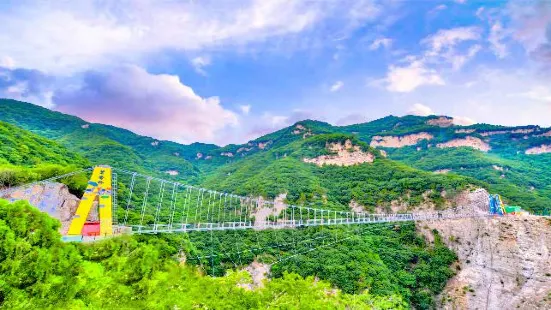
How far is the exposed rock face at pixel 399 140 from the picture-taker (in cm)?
14754

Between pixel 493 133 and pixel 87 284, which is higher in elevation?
pixel 493 133

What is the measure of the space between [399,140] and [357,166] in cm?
7899

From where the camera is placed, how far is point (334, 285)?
128ft

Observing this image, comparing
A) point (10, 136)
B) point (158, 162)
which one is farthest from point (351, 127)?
point (10, 136)

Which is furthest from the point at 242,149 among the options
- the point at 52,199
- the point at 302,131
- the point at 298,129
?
the point at 52,199

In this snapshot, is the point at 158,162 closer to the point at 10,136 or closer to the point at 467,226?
the point at 10,136

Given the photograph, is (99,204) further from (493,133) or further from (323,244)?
(493,133)

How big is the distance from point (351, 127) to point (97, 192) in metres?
172

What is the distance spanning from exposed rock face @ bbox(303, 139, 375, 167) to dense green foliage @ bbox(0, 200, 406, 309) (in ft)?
219

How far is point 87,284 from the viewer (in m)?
14.5

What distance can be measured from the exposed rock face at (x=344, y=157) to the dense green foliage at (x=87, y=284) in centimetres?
6686

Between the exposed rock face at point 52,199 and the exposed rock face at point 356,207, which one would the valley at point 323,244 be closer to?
the exposed rock face at point 52,199

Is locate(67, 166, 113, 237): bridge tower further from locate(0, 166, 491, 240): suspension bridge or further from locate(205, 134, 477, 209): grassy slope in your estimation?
locate(205, 134, 477, 209): grassy slope

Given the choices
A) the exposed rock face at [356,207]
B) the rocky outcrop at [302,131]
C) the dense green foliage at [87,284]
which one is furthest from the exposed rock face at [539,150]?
the dense green foliage at [87,284]
